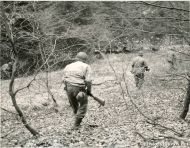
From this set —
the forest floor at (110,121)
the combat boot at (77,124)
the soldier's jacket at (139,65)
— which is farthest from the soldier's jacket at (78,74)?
the soldier's jacket at (139,65)

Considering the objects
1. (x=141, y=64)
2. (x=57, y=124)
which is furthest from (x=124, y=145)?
(x=141, y=64)

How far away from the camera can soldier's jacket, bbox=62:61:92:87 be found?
8.27 m

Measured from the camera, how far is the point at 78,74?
325 inches

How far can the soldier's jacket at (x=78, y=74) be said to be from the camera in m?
8.27

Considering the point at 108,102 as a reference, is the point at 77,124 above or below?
above

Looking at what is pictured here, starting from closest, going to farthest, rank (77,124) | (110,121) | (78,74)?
1. (78,74)
2. (77,124)
3. (110,121)

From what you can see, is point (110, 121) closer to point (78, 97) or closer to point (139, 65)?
point (78, 97)

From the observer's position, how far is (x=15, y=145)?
7.69 m

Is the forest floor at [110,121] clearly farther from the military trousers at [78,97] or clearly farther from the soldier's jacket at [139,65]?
the soldier's jacket at [139,65]

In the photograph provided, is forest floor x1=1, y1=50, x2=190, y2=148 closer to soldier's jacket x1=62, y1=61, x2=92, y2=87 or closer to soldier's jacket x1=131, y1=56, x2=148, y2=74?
soldier's jacket x1=62, y1=61, x2=92, y2=87

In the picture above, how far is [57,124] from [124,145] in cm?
311

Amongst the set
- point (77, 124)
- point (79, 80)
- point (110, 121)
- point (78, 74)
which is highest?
point (78, 74)

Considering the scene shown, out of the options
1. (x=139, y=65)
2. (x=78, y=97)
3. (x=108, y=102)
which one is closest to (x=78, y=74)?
(x=78, y=97)

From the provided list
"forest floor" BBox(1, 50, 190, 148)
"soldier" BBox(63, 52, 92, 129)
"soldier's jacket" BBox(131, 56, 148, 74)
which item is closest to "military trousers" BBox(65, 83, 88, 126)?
"soldier" BBox(63, 52, 92, 129)
